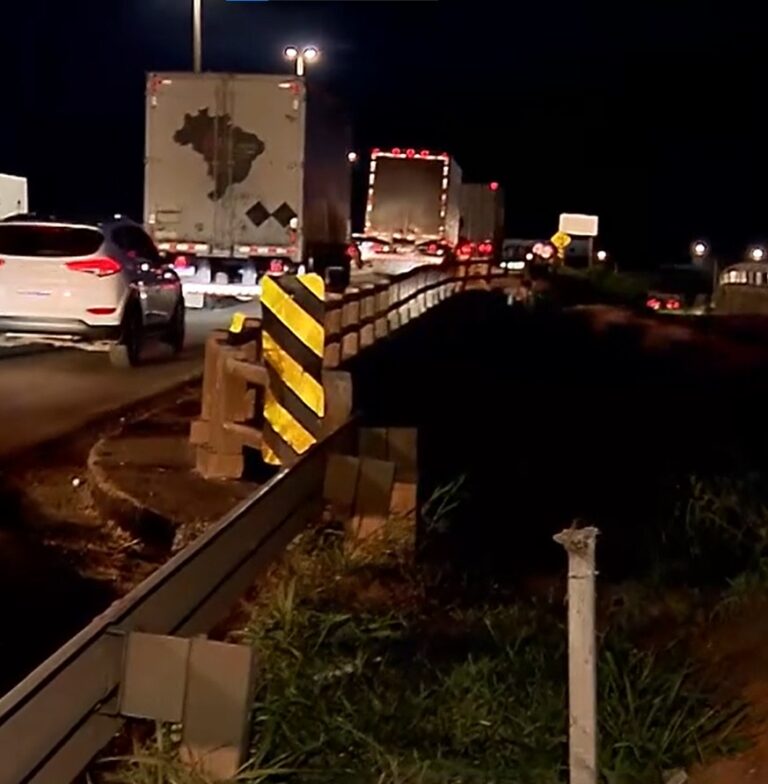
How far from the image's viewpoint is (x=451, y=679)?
6.41 m

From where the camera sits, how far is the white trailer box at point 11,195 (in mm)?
39625

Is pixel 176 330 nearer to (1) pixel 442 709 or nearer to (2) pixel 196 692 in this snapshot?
(1) pixel 442 709

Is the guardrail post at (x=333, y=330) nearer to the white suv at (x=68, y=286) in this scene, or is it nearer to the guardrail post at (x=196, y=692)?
the white suv at (x=68, y=286)

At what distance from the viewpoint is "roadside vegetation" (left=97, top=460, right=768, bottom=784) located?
5676 mm

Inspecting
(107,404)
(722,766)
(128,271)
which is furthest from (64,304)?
(722,766)

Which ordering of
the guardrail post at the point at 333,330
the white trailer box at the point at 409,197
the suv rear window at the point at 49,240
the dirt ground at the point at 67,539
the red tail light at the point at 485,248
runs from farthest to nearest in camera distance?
the red tail light at the point at 485,248 → the white trailer box at the point at 409,197 → the suv rear window at the point at 49,240 → the guardrail post at the point at 333,330 → the dirt ground at the point at 67,539

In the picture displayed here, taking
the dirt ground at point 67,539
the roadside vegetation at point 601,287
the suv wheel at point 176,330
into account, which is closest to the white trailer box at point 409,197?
the roadside vegetation at point 601,287

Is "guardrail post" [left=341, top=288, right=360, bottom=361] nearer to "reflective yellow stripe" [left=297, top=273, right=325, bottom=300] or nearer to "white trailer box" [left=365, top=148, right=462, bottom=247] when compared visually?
"reflective yellow stripe" [left=297, top=273, right=325, bottom=300]

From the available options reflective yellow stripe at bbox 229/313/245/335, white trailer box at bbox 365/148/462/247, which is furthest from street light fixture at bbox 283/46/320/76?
reflective yellow stripe at bbox 229/313/245/335

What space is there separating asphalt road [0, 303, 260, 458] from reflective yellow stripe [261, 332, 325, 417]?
9.68 ft

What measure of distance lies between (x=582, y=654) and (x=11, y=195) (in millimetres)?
37035

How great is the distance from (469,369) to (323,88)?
13621 mm

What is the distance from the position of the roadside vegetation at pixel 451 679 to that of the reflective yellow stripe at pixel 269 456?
179 centimetres

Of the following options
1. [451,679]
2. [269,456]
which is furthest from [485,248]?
[451,679]
